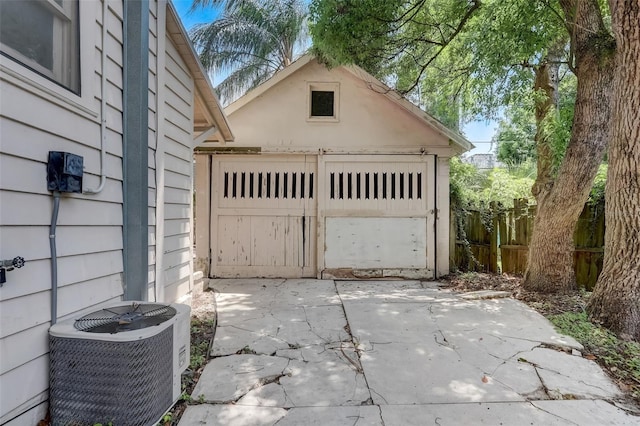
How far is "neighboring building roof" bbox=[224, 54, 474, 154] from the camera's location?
6070mm

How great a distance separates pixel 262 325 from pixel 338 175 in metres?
3.32

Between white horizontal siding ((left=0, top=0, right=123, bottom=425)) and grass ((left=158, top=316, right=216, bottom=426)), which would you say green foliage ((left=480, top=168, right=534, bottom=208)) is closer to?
grass ((left=158, top=316, right=216, bottom=426))

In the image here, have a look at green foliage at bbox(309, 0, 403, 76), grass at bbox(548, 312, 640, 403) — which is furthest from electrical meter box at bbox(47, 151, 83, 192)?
green foliage at bbox(309, 0, 403, 76)

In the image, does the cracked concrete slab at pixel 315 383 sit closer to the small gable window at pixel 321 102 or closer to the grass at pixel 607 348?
the grass at pixel 607 348

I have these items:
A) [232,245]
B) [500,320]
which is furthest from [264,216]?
[500,320]

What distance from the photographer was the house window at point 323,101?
20.7 ft

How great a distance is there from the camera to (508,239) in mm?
6145

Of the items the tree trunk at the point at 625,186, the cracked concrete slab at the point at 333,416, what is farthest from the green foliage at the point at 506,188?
the cracked concrete slab at the point at 333,416

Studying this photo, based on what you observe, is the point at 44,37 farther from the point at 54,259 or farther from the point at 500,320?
the point at 500,320

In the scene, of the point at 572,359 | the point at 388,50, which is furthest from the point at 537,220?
the point at 388,50

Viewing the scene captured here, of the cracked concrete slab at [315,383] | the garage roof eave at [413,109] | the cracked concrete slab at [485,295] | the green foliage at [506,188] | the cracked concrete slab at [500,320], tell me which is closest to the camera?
the cracked concrete slab at [315,383]

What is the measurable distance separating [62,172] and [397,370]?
2.67 m

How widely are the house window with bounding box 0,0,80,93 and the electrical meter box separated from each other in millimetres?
452

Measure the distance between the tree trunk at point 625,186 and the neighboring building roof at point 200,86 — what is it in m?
4.30
